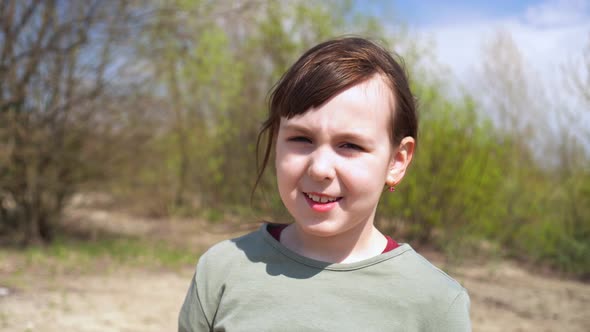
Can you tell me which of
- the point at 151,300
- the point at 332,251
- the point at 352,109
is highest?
the point at 352,109

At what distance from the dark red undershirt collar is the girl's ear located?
0.15m

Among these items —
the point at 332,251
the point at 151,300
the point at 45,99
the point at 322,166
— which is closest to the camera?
the point at 322,166

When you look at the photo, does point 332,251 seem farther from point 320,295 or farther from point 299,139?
point 299,139

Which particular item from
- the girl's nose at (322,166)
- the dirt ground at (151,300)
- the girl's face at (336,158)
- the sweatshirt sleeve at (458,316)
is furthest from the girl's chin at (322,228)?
the dirt ground at (151,300)

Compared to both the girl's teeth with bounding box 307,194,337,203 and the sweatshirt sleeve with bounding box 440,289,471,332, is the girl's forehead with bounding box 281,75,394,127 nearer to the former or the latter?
the girl's teeth with bounding box 307,194,337,203

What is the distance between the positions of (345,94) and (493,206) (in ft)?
21.5

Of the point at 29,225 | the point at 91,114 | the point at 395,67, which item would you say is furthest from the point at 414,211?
the point at 395,67

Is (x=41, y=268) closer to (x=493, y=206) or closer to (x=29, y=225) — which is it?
(x=29, y=225)

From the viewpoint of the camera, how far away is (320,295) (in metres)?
1.27

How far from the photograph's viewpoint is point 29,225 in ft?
22.3

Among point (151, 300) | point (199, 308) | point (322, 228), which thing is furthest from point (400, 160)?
point (151, 300)

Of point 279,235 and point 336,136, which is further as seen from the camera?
point 279,235

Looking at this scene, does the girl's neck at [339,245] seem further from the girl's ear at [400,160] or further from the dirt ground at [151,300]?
the dirt ground at [151,300]

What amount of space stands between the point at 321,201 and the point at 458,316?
0.40 metres
